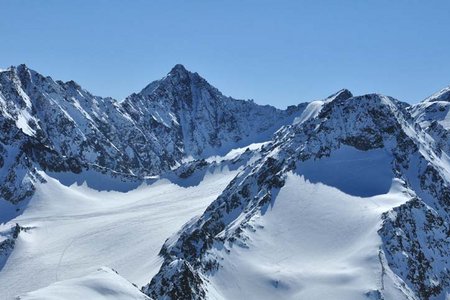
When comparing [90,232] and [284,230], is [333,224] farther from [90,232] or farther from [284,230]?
[90,232]

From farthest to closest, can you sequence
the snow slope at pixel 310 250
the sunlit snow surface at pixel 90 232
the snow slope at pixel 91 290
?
1. the sunlit snow surface at pixel 90 232
2. the snow slope at pixel 310 250
3. the snow slope at pixel 91 290

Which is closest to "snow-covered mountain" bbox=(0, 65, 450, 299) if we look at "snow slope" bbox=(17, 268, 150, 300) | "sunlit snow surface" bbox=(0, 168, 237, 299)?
"snow slope" bbox=(17, 268, 150, 300)

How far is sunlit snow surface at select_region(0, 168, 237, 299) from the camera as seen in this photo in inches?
5044

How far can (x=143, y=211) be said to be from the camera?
17375 centimetres

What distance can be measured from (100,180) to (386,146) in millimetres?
111822

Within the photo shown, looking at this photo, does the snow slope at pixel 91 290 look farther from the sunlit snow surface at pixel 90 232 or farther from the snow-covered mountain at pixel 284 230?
the sunlit snow surface at pixel 90 232

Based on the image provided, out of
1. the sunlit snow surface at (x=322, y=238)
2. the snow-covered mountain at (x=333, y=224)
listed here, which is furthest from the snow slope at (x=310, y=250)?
the snow-covered mountain at (x=333, y=224)

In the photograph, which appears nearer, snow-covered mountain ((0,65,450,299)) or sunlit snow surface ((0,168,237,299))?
snow-covered mountain ((0,65,450,299))

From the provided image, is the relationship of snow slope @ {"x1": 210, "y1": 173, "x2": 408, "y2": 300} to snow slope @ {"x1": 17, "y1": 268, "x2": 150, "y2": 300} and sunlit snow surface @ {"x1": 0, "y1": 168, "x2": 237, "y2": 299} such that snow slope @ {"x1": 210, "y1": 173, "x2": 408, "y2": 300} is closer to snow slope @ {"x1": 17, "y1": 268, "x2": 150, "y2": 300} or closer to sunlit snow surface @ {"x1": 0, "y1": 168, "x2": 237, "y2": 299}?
snow slope @ {"x1": 17, "y1": 268, "x2": 150, "y2": 300}

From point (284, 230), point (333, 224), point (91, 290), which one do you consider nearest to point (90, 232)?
point (284, 230)

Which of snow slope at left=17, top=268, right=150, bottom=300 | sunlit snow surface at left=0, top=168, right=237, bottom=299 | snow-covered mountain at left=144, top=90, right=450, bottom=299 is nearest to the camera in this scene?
snow slope at left=17, top=268, right=150, bottom=300

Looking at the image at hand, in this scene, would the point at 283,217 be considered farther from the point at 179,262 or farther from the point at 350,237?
the point at 179,262

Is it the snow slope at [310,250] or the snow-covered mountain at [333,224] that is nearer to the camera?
the snow slope at [310,250]

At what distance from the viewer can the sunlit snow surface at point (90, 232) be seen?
128125mm
